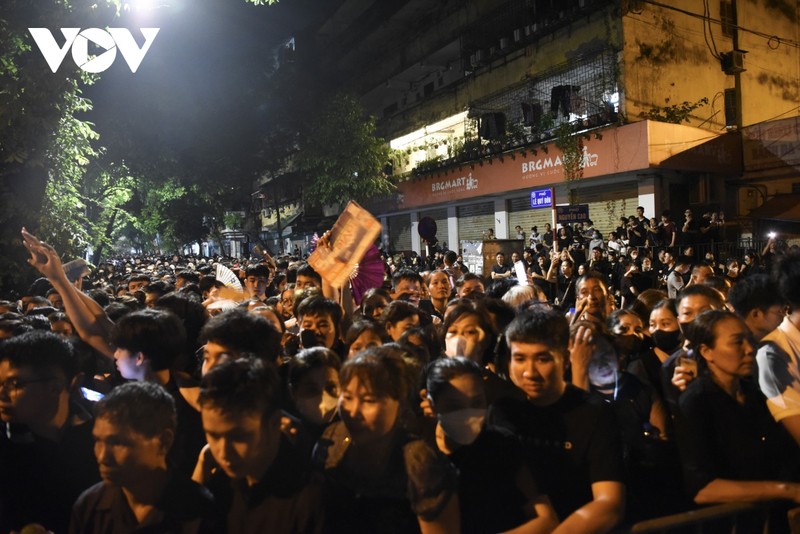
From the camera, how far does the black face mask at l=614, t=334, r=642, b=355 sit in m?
3.38

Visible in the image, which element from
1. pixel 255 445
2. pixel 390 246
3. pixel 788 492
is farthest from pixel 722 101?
pixel 255 445

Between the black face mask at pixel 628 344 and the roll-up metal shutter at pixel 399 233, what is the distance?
23528 millimetres

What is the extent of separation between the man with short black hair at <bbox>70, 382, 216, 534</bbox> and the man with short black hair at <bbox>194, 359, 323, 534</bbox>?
0.31 feet

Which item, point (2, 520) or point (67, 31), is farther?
point (67, 31)

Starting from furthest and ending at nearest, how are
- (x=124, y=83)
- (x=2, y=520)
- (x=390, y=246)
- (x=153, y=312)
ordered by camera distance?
(x=390, y=246) < (x=124, y=83) < (x=153, y=312) < (x=2, y=520)

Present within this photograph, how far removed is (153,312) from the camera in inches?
112

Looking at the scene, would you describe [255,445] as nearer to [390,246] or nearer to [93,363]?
[93,363]

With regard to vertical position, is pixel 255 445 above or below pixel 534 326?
below

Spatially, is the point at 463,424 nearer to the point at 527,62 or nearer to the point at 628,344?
the point at 628,344

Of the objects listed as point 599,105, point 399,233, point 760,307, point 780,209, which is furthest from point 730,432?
point 399,233

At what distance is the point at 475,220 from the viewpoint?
22125mm

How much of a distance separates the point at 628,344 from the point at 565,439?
1.55 meters

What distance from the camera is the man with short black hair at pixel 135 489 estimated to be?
1854mm

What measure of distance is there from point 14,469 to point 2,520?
7.1 inches
